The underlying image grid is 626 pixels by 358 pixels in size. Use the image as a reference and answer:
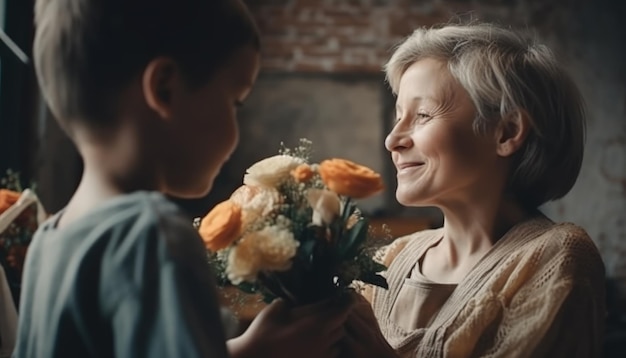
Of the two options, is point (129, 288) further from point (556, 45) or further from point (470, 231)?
point (556, 45)

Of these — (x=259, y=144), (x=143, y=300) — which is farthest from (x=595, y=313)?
(x=259, y=144)

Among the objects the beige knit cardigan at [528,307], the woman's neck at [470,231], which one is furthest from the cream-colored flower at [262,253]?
the woman's neck at [470,231]

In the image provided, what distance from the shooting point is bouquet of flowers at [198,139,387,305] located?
3.22 feet

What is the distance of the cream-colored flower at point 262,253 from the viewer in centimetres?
97

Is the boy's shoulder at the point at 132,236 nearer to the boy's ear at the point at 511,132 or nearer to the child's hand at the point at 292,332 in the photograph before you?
the child's hand at the point at 292,332

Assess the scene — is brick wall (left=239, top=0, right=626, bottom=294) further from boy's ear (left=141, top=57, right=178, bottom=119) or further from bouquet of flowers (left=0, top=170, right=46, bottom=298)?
boy's ear (left=141, top=57, right=178, bottom=119)

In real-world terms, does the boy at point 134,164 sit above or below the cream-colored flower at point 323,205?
above

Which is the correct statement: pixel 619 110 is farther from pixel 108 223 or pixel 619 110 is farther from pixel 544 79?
pixel 108 223

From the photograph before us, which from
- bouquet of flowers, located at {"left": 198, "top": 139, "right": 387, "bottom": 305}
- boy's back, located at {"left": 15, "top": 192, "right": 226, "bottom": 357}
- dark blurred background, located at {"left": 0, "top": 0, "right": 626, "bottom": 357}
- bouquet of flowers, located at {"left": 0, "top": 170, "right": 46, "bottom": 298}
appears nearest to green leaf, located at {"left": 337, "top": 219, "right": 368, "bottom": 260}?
bouquet of flowers, located at {"left": 198, "top": 139, "right": 387, "bottom": 305}

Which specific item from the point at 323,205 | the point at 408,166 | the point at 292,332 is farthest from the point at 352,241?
the point at 408,166

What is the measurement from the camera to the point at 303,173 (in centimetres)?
108

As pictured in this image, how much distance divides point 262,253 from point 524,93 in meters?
0.62

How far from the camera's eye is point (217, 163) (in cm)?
82

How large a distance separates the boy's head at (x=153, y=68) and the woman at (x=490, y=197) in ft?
2.06
